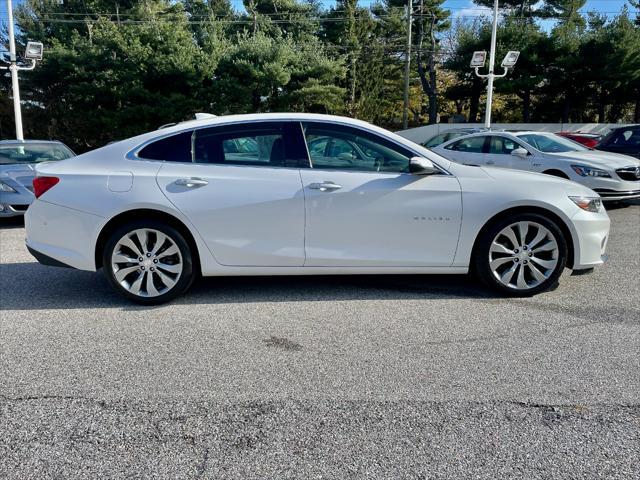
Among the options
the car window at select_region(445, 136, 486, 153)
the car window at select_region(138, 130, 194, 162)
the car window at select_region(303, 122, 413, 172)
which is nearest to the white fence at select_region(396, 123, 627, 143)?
the car window at select_region(445, 136, 486, 153)

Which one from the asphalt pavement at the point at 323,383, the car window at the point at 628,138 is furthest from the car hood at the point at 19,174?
the car window at the point at 628,138

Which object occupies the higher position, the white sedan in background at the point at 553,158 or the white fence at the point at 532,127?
the white fence at the point at 532,127

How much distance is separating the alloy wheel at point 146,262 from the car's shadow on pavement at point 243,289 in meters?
0.20

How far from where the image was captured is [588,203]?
188 inches

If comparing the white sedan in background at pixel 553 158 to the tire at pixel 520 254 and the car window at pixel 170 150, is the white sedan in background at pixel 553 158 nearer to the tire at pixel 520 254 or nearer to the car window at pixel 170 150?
the tire at pixel 520 254

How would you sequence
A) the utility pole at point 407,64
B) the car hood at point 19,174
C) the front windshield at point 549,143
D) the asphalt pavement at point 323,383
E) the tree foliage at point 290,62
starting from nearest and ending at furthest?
1. the asphalt pavement at point 323,383
2. the car hood at point 19,174
3. the front windshield at point 549,143
4. the tree foliage at point 290,62
5. the utility pole at point 407,64

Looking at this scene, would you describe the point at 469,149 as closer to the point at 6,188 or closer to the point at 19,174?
the point at 19,174

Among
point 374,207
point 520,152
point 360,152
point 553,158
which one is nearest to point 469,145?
point 520,152

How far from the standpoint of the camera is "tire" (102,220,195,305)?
452 cm

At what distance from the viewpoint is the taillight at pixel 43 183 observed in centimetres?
453

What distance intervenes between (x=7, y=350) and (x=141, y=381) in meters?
1.17

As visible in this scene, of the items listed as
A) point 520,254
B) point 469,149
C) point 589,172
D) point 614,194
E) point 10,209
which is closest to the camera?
point 520,254

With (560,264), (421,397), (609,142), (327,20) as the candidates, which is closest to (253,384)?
(421,397)

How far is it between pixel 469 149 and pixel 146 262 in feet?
26.1
